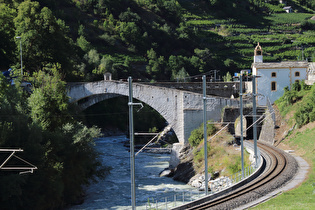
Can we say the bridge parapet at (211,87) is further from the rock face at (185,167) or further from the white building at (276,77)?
the rock face at (185,167)

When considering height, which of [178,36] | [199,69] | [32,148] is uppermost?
[178,36]

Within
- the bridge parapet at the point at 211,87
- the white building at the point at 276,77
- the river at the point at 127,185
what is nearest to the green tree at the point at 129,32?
the bridge parapet at the point at 211,87

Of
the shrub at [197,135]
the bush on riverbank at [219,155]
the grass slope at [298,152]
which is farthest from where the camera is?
the shrub at [197,135]

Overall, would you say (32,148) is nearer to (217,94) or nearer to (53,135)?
(53,135)

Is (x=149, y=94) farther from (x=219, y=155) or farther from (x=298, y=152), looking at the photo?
(x=298, y=152)

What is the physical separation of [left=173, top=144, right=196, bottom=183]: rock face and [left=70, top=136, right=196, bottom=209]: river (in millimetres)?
712

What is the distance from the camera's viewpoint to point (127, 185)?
34.5 m

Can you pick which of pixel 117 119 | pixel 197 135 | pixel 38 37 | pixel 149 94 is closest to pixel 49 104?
pixel 149 94

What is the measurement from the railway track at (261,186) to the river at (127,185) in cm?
572

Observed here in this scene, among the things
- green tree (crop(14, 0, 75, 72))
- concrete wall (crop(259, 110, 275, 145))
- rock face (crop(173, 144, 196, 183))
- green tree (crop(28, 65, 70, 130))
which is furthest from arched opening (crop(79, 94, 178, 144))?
green tree (crop(28, 65, 70, 130))

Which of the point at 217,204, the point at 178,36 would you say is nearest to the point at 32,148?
the point at 217,204

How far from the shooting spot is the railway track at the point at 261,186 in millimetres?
20922

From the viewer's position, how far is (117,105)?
7188 cm

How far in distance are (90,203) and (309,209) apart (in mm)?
15987
